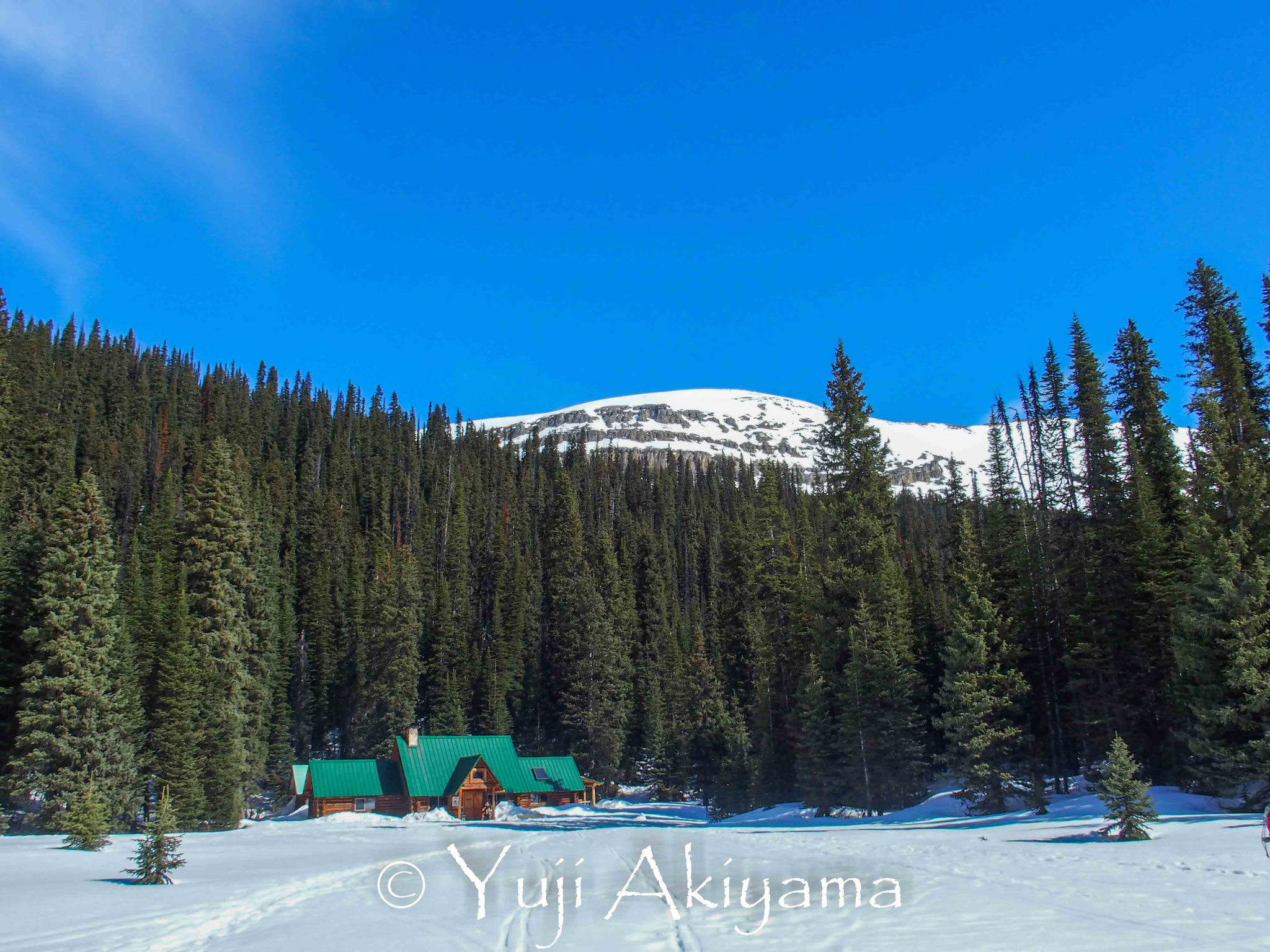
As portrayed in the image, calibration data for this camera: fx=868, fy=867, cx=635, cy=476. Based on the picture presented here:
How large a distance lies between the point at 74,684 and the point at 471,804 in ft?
90.8

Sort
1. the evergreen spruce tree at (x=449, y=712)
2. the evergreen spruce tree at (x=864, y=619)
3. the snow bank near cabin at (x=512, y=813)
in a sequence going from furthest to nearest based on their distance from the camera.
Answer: the evergreen spruce tree at (x=449, y=712) → the snow bank near cabin at (x=512, y=813) → the evergreen spruce tree at (x=864, y=619)

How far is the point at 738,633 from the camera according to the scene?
57281 millimetres

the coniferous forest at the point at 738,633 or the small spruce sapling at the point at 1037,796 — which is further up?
the coniferous forest at the point at 738,633

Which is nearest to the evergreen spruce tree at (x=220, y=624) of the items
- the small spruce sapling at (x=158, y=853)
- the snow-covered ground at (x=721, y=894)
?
the snow-covered ground at (x=721, y=894)

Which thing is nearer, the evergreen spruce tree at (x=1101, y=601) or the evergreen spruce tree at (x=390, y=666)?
the evergreen spruce tree at (x=1101, y=601)

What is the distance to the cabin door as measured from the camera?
53188 millimetres

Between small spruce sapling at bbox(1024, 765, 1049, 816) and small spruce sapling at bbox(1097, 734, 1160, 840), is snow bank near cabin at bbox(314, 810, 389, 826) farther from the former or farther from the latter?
small spruce sapling at bbox(1097, 734, 1160, 840)

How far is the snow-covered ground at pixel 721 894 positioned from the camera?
34.8 feet

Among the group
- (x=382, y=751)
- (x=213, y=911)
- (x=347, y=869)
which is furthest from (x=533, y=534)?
(x=213, y=911)

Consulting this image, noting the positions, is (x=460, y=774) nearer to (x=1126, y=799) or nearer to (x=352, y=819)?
(x=352, y=819)

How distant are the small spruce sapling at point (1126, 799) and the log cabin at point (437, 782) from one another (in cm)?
4141

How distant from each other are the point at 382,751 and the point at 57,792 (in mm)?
30828

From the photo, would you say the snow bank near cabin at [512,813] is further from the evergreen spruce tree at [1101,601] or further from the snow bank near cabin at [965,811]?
the evergreen spruce tree at [1101,601]

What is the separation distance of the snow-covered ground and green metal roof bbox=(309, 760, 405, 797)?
26743mm
